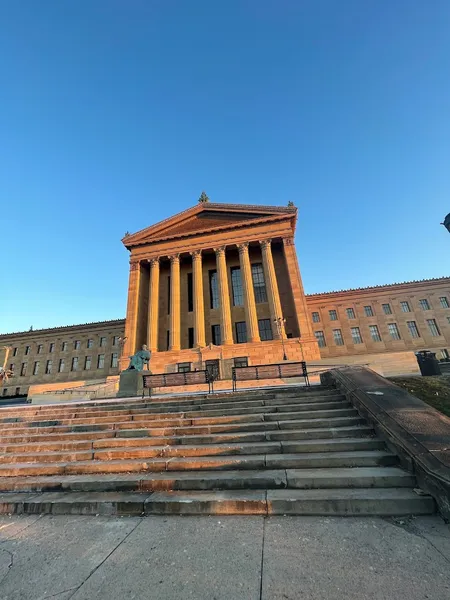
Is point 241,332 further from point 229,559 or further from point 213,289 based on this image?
point 229,559

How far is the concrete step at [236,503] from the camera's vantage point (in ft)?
11.7

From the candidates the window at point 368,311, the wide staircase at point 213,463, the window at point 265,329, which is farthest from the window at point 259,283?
the window at point 368,311

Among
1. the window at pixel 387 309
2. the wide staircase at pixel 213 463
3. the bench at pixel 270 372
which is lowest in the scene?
the wide staircase at pixel 213 463

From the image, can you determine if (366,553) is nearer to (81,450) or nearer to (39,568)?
(39,568)

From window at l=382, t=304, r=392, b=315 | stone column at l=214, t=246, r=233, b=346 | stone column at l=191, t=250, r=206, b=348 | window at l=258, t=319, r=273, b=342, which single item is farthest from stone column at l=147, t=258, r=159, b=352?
window at l=382, t=304, r=392, b=315

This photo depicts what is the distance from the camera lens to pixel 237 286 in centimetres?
3105

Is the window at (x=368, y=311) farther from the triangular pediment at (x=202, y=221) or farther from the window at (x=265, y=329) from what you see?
the triangular pediment at (x=202, y=221)

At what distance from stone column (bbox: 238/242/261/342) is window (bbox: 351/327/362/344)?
925 inches

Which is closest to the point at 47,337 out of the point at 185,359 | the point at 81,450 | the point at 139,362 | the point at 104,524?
the point at 185,359

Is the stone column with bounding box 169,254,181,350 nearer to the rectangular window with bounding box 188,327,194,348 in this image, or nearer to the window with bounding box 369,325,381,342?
the rectangular window with bounding box 188,327,194,348

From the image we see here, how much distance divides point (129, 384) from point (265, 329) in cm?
1652

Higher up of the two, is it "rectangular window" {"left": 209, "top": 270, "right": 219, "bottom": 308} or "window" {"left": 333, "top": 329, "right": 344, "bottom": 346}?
"rectangular window" {"left": 209, "top": 270, "right": 219, "bottom": 308}

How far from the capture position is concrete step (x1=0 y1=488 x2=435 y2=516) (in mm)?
3553

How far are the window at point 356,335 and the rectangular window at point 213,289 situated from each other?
24879mm
